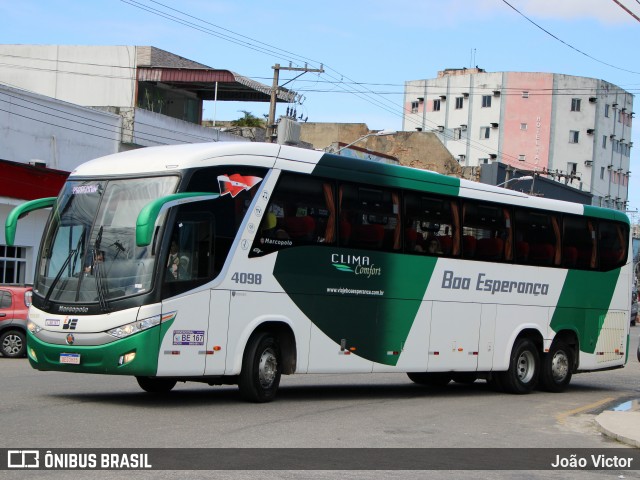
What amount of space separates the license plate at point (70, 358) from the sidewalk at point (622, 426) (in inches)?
271

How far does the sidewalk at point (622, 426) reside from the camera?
1260 centimetres

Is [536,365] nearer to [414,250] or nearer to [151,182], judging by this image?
[414,250]

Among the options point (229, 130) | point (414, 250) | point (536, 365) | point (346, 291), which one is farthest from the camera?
point (229, 130)

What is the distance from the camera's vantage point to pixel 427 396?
1789cm

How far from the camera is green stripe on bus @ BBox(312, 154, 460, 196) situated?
51.0ft

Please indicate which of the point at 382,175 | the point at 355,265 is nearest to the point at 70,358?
the point at 355,265

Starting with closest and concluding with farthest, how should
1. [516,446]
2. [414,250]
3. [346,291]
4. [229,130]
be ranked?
[516,446]
[346,291]
[414,250]
[229,130]

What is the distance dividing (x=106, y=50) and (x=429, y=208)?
101 ft

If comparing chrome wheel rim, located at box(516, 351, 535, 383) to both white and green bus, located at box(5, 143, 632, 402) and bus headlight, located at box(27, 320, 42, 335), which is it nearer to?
white and green bus, located at box(5, 143, 632, 402)

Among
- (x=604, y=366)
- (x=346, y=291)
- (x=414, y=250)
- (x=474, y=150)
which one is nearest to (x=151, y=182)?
(x=346, y=291)

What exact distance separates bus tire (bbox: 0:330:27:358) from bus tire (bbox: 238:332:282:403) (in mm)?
11051

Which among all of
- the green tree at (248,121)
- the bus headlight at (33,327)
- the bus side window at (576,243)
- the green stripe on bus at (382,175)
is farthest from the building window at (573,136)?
the bus headlight at (33,327)

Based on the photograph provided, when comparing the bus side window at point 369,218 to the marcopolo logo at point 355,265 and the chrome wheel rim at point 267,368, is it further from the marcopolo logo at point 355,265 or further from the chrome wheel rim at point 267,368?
the chrome wheel rim at point 267,368

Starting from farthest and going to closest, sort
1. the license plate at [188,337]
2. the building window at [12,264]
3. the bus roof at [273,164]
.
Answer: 1. the building window at [12,264]
2. the bus roof at [273,164]
3. the license plate at [188,337]
